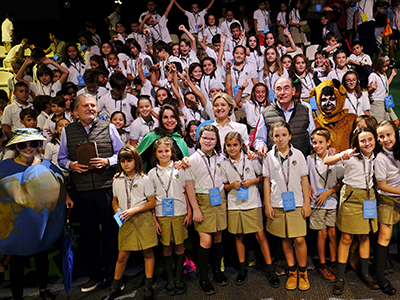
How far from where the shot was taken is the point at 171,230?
280 centimetres

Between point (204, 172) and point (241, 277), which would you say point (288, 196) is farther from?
point (241, 277)

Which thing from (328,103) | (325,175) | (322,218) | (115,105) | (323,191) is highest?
(115,105)

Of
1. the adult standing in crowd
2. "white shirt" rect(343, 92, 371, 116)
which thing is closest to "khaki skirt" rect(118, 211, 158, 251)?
the adult standing in crowd

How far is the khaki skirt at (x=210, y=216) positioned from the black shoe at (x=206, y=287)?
498mm

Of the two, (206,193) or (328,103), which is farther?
(328,103)

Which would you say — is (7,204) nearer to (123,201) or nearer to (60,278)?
(123,201)

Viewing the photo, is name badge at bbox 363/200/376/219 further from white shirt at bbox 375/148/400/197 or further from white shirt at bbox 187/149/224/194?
white shirt at bbox 187/149/224/194

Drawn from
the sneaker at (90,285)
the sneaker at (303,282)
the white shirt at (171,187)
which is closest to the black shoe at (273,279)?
the sneaker at (303,282)

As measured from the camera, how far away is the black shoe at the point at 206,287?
279cm

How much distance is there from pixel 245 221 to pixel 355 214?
0.96 meters

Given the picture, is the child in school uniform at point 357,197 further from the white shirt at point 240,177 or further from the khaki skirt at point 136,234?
the khaki skirt at point 136,234

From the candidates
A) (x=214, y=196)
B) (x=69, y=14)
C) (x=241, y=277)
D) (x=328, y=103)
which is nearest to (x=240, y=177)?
(x=214, y=196)

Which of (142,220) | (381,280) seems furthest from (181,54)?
(381,280)

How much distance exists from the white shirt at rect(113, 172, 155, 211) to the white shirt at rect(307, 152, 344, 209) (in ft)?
4.99
